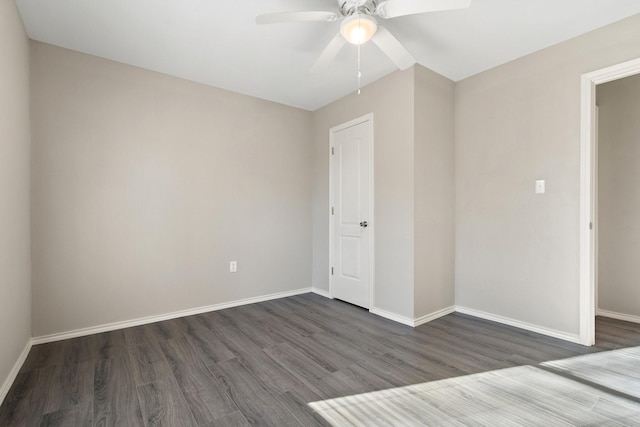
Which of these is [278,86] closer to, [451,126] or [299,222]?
[299,222]

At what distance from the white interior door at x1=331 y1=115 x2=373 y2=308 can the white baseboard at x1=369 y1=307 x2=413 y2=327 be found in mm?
116

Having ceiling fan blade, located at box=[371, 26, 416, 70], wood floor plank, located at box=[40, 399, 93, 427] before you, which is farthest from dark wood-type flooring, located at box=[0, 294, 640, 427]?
ceiling fan blade, located at box=[371, 26, 416, 70]

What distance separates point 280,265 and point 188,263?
1118 millimetres

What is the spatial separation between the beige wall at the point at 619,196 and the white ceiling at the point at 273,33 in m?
1.16

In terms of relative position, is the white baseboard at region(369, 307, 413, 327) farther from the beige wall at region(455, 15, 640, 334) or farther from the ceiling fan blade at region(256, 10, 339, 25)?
the ceiling fan blade at region(256, 10, 339, 25)

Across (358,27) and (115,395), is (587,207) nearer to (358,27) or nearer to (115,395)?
(358,27)

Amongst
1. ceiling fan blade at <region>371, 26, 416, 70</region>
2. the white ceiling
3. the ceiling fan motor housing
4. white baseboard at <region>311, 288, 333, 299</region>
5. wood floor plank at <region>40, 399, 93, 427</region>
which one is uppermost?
the white ceiling

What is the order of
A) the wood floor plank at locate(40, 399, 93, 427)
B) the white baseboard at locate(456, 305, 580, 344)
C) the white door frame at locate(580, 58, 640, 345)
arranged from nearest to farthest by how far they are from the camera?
the wood floor plank at locate(40, 399, 93, 427) → the white door frame at locate(580, 58, 640, 345) → the white baseboard at locate(456, 305, 580, 344)

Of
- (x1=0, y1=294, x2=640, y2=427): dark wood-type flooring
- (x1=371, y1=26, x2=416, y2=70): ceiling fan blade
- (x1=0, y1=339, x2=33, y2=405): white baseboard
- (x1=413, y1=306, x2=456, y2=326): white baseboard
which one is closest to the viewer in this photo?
(x1=0, y1=294, x2=640, y2=427): dark wood-type flooring

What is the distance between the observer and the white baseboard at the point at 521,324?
2.44 m

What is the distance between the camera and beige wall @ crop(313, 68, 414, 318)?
2854 millimetres

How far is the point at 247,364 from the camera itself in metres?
2.11

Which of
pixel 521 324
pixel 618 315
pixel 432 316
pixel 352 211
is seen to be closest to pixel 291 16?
pixel 352 211

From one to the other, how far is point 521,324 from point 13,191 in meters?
4.09
